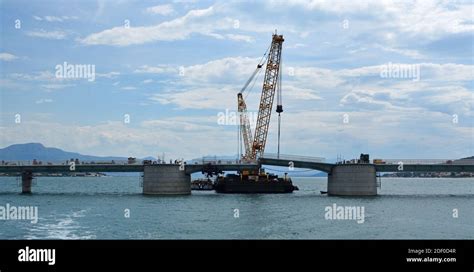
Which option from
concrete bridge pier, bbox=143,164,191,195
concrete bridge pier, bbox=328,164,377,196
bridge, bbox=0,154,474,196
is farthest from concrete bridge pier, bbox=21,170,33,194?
concrete bridge pier, bbox=328,164,377,196

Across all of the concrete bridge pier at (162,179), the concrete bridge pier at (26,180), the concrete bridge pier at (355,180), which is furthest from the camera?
the concrete bridge pier at (26,180)

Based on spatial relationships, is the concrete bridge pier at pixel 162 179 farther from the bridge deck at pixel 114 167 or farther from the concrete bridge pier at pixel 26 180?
the concrete bridge pier at pixel 26 180

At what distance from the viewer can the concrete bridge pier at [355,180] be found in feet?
362

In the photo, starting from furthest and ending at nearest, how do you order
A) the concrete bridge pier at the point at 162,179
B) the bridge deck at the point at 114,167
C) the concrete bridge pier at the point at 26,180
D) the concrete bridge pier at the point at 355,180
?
1. the concrete bridge pier at the point at 26,180
2. the bridge deck at the point at 114,167
3. the concrete bridge pier at the point at 162,179
4. the concrete bridge pier at the point at 355,180

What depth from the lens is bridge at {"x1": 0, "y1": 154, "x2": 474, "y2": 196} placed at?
110875mm

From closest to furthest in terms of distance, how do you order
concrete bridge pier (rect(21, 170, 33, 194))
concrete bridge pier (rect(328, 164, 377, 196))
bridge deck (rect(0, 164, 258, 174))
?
concrete bridge pier (rect(328, 164, 377, 196)), bridge deck (rect(0, 164, 258, 174)), concrete bridge pier (rect(21, 170, 33, 194))

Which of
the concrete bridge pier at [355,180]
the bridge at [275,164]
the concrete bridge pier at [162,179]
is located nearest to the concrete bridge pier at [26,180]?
the bridge at [275,164]

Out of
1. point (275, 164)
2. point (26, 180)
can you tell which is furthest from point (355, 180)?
point (26, 180)

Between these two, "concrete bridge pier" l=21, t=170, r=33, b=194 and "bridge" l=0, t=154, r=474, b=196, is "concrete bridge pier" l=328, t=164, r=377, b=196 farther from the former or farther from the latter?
"concrete bridge pier" l=21, t=170, r=33, b=194

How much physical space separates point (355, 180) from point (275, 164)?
58.0ft

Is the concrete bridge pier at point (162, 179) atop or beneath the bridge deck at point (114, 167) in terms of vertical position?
beneath

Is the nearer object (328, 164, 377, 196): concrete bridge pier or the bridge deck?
(328, 164, 377, 196): concrete bridge pier
